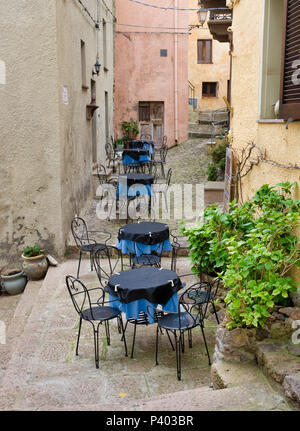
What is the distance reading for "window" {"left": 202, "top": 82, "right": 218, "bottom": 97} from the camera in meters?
26.4

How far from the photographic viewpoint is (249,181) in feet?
22.2

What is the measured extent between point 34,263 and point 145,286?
12.8 ft

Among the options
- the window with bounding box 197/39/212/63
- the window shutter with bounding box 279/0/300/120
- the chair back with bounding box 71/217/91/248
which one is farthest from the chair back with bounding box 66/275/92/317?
the window with bounding box 197/39/212/63

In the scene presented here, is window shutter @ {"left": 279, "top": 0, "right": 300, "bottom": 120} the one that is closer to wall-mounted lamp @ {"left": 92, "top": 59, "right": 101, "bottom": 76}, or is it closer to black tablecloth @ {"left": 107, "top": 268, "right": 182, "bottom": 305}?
black tablecloth @ {"left": 107, "top": 268, "right": 182, "bottom": 305}

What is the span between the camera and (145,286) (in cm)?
522

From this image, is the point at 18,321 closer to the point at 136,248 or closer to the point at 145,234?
the point at 136,248

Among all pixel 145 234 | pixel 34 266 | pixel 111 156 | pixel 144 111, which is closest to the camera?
pixel 145 234

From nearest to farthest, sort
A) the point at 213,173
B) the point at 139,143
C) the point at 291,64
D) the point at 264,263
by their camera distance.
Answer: the point at 264,263 → the point at 291,64 → the point at 213,173 → the point at 139,143

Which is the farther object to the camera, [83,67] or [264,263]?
[83,67]

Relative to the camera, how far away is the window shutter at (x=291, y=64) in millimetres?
4492

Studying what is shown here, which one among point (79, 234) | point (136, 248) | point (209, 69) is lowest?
point (79, 234)

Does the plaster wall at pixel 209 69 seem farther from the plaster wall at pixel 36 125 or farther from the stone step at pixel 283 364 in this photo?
the stone step at pixel 283 364

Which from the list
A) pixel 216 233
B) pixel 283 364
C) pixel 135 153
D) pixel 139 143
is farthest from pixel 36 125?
pixel 139 143

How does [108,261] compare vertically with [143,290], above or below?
below
